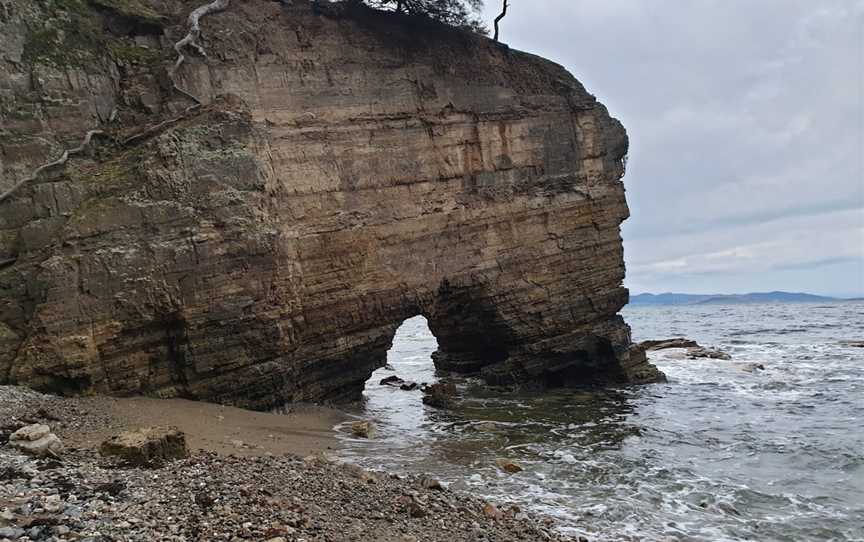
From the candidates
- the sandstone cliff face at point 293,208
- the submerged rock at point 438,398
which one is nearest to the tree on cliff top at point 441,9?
the sandstone cliff face at point 293,208

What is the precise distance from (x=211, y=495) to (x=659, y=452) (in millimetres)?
9274

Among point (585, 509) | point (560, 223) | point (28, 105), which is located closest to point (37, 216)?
point (28, 105)

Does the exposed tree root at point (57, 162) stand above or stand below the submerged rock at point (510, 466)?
above

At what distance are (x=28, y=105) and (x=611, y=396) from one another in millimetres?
16980

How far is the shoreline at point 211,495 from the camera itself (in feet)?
Result: 19.5

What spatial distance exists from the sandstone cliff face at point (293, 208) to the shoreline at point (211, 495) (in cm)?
204

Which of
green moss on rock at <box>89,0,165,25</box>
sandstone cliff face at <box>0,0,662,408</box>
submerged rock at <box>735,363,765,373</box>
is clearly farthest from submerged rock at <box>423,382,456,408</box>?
submerged rock at <box>735,363,765,373</box>

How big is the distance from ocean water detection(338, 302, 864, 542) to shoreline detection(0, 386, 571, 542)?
4.35 ft

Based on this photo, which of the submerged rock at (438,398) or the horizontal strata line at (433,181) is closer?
the horizontal strata line at (433,181)

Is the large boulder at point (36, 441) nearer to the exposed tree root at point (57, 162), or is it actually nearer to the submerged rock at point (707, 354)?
the exposed tree root at point (57, 162)

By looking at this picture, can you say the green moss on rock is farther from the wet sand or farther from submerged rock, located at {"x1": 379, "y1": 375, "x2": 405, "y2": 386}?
submerged rock, located at {"x1": 379, "y1": 375, "x2": 405, "y2": 386}

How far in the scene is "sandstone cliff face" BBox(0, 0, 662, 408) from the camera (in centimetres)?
1231

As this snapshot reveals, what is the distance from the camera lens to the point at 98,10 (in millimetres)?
14469

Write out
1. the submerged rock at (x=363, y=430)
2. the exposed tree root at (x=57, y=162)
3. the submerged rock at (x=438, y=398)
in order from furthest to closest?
the submerged rock at (x=438, y=398) → the submerged rock at (x=363, y=430) → the exposed tree root at (x=57, y=162)
